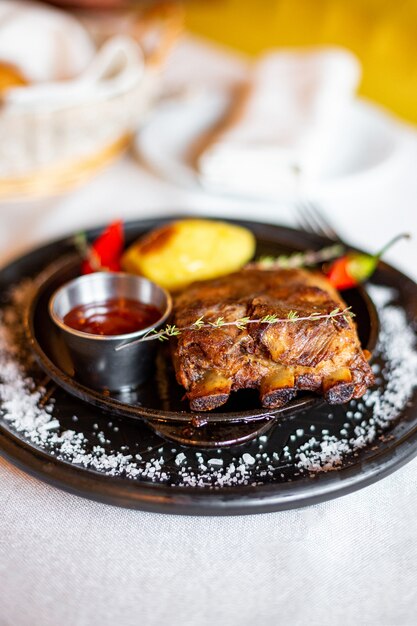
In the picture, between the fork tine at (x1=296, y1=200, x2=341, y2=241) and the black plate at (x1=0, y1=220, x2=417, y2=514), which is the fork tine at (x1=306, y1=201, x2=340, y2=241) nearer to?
the fork tine at (x1=296, y1=200, x2=341, y2=241)

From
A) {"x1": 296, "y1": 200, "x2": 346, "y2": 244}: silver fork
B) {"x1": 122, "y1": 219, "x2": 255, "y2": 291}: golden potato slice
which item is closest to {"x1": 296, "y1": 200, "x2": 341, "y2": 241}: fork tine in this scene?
{"x1": 296, "y1": 200, "x2": 346, "y2": 244}: silver fork

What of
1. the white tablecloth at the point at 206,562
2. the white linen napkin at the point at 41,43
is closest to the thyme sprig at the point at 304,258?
the white tablecloth at the point at 206,562

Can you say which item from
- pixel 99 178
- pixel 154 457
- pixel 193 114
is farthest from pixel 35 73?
pixel 154 457

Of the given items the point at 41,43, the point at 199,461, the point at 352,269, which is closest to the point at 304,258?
the point at 352,269

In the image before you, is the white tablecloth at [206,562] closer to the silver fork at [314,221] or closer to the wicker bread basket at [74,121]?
the silver fork at [314,221]

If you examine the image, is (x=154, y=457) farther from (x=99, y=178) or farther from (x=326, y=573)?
(x=99, y=178)
